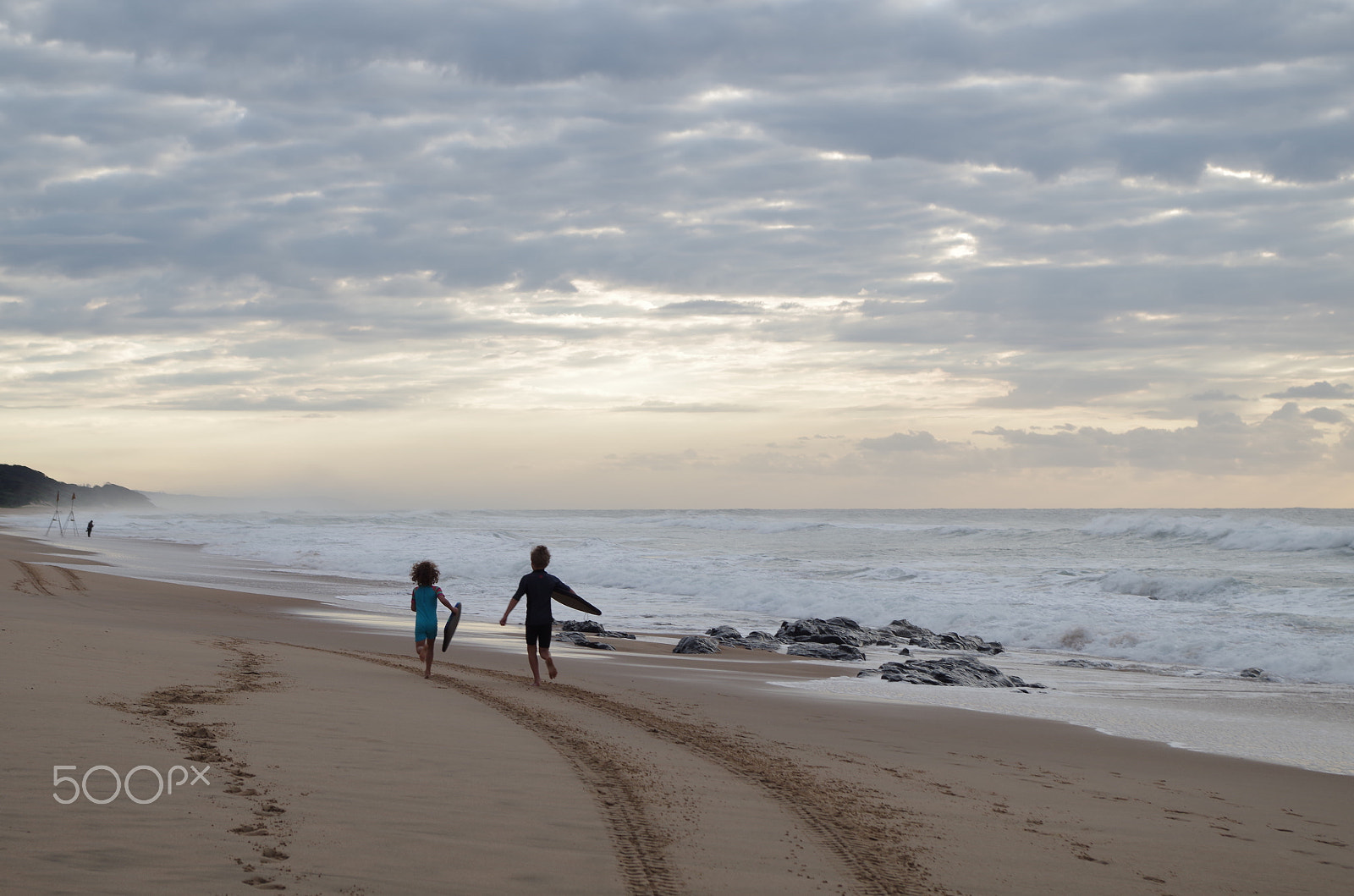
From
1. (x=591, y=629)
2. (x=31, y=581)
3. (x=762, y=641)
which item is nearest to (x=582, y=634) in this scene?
(x=591, y=629)

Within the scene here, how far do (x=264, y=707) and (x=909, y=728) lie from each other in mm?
6451

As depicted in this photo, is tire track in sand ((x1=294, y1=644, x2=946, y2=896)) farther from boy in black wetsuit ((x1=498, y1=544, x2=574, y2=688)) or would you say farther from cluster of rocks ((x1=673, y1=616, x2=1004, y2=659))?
cluster of rocks ((x1=673, y1=616, x2=1004, y2=659))

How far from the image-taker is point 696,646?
16.7 m

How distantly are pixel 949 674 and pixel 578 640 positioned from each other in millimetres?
6896

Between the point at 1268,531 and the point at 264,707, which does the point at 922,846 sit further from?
the point at 1268,531

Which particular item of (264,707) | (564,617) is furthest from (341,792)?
(564,617)

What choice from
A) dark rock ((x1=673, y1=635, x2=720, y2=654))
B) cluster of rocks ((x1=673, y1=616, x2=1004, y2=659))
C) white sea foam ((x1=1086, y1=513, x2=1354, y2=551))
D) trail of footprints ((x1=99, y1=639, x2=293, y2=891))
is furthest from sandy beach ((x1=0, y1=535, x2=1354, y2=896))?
white sea foam ((x1=1086, y1=513, x2=1354, y2=551))

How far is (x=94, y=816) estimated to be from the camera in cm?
443

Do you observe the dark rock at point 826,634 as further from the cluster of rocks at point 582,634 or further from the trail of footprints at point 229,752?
the trail of footprints at point 229,752

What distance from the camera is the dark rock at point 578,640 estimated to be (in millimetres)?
16719

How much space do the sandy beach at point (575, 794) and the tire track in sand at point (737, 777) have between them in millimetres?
28

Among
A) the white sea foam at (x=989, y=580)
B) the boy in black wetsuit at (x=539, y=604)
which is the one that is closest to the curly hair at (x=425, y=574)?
the boy in black wetsuit at (x=539, y=604)

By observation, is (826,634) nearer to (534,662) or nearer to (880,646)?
(880,646)

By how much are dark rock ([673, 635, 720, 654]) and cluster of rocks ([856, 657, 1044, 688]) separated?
3.08 meters
